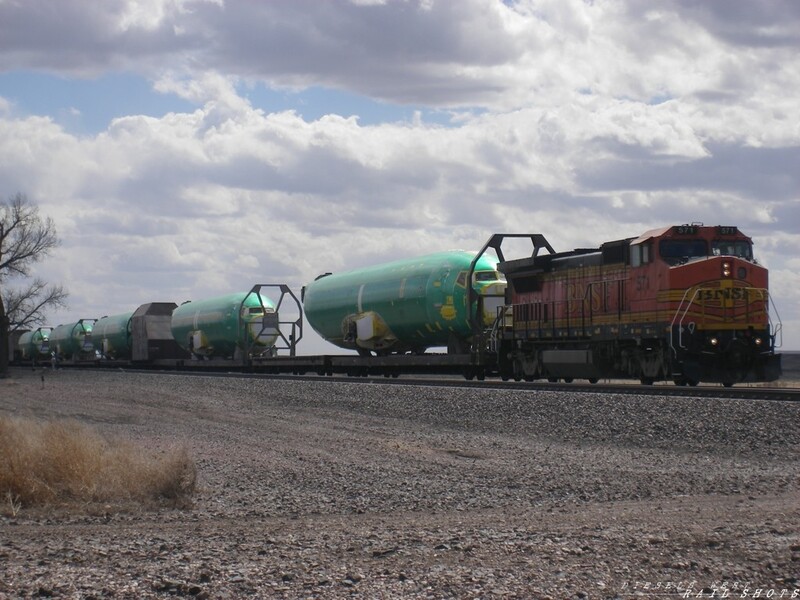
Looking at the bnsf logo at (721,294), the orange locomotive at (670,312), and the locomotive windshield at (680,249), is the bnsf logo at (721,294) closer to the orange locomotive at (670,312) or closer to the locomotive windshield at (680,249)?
the orange locomotive at (670,312)

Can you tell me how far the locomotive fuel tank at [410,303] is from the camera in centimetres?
3084

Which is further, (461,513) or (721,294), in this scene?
(721,294)

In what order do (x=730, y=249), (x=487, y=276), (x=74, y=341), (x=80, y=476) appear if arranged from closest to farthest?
(x=80, y=476) < (x=730, y=249) < (x=487, y=276) < (x=74, y=341)

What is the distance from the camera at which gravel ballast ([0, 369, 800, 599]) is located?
276 inches

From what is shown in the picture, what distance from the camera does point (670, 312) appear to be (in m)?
21.9

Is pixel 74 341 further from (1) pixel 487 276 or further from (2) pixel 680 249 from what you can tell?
(2) pixel 680 249

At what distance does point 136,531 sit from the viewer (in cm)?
898

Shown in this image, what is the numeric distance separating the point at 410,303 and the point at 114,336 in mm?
35688

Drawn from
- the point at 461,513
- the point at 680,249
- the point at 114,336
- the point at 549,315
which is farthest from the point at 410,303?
the point at 114,336

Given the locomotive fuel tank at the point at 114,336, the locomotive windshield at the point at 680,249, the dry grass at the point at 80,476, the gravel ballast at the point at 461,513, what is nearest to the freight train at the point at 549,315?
the locomotive windshield at the point at 680,249

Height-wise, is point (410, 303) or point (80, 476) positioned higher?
point (410, 303)

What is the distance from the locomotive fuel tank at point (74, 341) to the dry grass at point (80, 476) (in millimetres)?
60277

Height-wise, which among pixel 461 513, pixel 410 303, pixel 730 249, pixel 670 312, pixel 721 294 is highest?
pixel 730 249

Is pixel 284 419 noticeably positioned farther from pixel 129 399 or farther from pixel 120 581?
pixel 120 581
